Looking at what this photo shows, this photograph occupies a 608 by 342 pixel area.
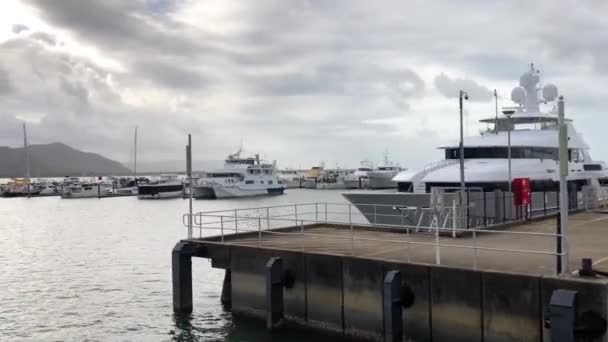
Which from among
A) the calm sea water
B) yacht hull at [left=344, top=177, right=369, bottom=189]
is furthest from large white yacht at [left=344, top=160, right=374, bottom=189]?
the calm sea water

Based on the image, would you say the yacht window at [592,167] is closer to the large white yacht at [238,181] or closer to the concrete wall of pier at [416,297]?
the concrete wall of pier at [416,297]

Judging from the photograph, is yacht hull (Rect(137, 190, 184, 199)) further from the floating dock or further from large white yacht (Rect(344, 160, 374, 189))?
the floating dock

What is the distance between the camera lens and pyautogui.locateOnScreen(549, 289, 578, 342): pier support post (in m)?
11.0

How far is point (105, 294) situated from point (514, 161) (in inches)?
881

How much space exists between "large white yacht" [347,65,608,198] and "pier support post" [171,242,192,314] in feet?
51.2

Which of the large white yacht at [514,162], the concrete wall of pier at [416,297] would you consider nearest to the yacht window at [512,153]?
the large white yacht at [514,162]

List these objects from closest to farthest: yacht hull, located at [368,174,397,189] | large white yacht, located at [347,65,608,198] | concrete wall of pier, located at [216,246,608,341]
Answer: concrete wall of pier, located at [216,246,608,341] < large white yacht, located at [347,65,608,198] < yacht hull, located at [368,174,397,189]

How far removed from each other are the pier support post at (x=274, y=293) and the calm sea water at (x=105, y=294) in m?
0.52

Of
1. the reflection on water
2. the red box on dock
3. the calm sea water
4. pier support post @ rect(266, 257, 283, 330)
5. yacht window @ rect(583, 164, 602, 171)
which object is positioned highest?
yacht window @ rect(583, 164, 602, 171)

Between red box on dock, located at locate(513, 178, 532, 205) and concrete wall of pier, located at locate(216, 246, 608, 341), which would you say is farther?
red box on dock, located at locate(513, 178, 532, 205)

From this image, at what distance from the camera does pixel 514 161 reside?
33375mm

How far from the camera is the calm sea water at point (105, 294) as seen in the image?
18328mm

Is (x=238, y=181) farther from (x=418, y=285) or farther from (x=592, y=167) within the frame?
(x=418, y=285)

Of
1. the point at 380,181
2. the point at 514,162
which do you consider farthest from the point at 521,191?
the point at 380,181
